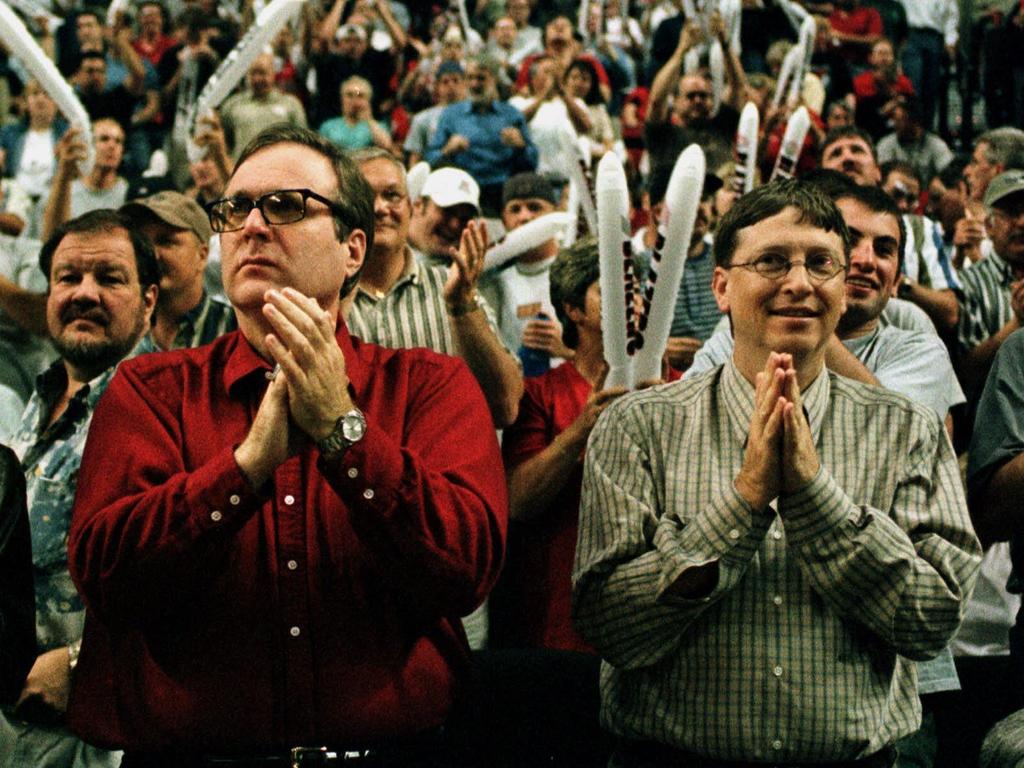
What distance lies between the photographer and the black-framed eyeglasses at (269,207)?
2502 millimetres

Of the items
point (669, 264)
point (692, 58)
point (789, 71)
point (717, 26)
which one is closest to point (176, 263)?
point (669, 264)

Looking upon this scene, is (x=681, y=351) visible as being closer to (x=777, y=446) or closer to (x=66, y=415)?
(x=66, y=415)

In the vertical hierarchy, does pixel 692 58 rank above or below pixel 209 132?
above

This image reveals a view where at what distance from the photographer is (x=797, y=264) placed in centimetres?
278

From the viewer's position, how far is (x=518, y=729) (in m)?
3.07

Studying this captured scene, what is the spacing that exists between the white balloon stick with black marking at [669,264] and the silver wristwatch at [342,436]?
58.6 inches

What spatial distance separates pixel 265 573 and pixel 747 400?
3.19ft

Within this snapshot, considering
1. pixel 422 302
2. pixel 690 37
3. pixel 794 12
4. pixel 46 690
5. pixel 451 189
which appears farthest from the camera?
pixel 794 12

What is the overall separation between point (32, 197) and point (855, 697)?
8.18 m

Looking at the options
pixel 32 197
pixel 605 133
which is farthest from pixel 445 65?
pixel 32 197

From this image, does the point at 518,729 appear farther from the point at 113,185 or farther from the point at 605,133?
the point at 605,133

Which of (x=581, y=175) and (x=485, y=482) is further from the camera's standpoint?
(x=581, y=175)

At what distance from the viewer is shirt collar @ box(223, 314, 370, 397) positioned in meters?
2.51

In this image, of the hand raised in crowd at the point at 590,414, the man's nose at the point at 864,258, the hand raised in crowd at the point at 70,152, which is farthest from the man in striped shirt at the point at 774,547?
the hand raised in crowd at the point at 70,152
